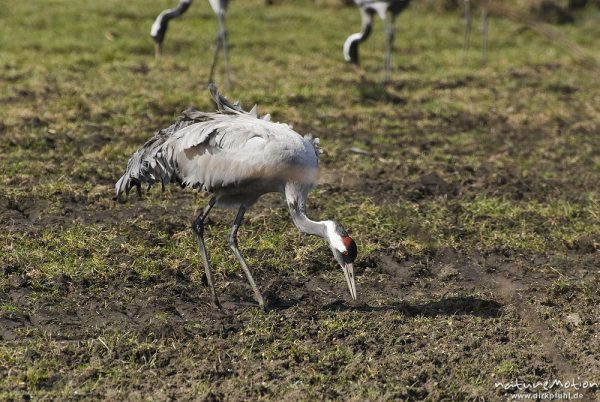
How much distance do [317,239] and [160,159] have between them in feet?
4.35

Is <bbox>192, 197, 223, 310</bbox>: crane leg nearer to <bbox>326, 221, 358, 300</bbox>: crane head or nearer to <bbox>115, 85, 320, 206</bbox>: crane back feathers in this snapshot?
<bbox>115, 85, 320, 206</bbox>: crane back feathers

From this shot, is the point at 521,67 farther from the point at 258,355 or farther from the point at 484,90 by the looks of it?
the point at 258,355

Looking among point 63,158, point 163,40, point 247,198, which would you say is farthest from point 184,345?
point 163,40

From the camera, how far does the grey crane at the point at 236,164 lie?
16.6 ft

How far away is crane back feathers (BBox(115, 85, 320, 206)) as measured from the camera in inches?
201

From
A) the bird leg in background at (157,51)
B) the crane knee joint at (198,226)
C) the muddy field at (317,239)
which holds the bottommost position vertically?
the muddy field at (317,239)

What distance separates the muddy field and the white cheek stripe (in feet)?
1.37

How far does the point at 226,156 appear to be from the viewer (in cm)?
525

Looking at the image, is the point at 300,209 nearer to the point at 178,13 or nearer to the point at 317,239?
the point at 317,239

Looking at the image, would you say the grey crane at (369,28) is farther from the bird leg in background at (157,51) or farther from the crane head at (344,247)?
the crane head at (344,247)

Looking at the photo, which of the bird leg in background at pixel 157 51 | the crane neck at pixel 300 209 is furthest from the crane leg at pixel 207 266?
the bird leg in background at pixel 157 51

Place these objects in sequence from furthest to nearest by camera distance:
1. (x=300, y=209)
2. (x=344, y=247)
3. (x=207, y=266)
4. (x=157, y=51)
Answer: (x=157, y=51) → (x=207, y=266) → (x=300, y=209) → (x=344, y=247)

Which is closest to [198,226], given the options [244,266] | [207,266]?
[207,266]

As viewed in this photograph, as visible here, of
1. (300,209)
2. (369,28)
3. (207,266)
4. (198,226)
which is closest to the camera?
(300,209)
